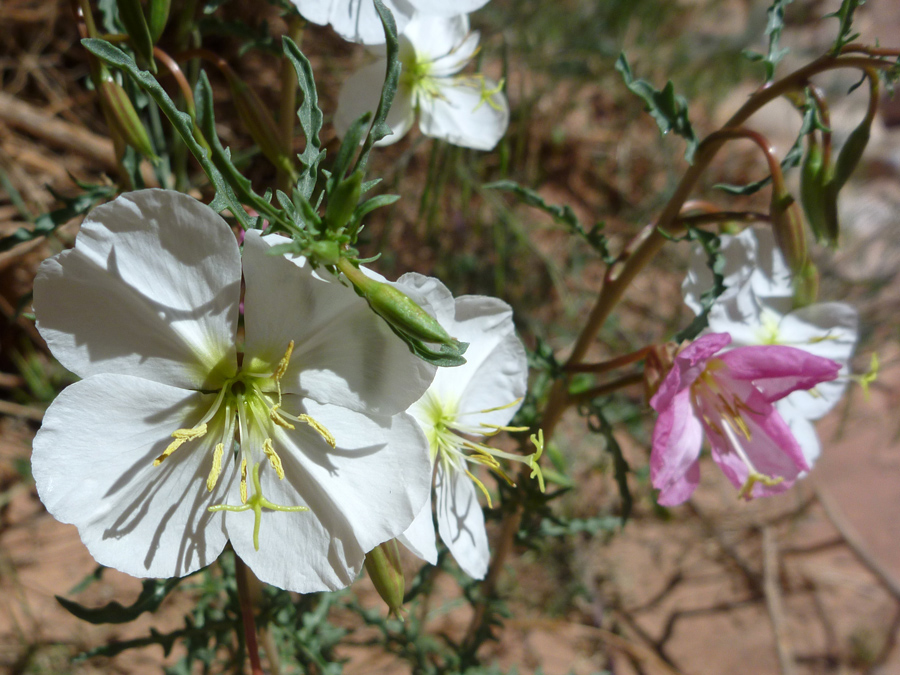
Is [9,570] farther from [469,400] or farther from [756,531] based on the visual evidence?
[756,531]

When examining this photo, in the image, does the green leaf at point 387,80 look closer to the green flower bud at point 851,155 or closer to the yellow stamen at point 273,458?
the yellow stamen at point 273,458

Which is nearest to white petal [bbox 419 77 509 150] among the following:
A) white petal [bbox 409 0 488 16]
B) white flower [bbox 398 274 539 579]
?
white petal [bbox 409 0 488 16]

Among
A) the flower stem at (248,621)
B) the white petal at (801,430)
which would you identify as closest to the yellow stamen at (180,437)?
the flower stem at (248,621)

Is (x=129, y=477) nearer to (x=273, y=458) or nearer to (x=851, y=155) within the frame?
(x=273, y=458)

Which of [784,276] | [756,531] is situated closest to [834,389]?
[784,276]

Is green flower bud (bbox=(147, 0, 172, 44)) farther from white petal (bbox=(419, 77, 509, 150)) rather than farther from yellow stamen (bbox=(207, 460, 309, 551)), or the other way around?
yellow stamen (bbox=(207, 460, 309, 551))

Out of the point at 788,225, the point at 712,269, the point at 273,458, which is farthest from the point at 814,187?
the point at 273,458
